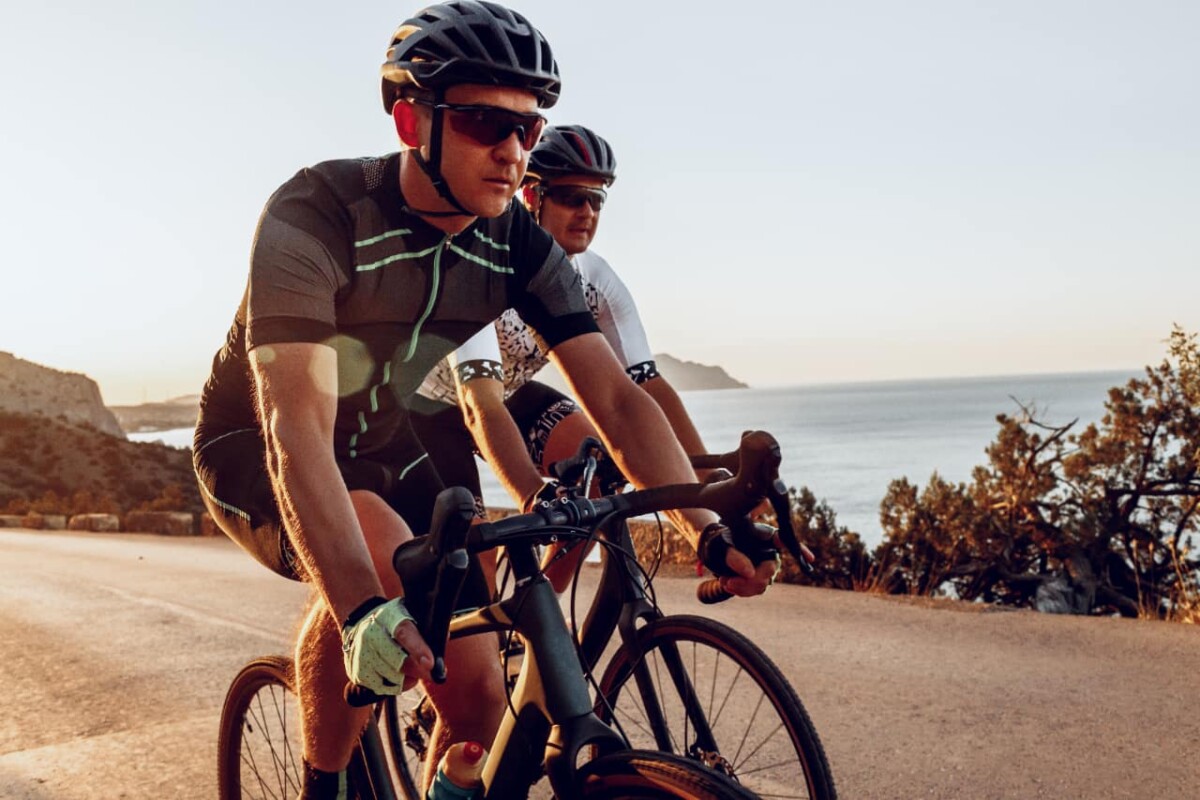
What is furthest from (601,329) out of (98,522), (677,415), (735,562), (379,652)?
(98,522)

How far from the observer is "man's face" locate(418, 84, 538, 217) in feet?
8.43

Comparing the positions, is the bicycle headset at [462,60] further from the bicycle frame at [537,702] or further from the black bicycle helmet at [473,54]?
the bicycle frame at [537,702]

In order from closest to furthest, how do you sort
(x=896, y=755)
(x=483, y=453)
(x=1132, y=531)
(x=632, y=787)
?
(x=632, y=787), (x=483, y=453), (x=896, y=755), (x=1132, y=531)

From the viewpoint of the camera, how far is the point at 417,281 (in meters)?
2.79

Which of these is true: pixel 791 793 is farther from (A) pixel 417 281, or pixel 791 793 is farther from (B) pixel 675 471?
(A) pixel 417 281

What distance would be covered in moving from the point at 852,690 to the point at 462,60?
429 centimetres

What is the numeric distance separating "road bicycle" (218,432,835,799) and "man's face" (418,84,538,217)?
0.66 meters

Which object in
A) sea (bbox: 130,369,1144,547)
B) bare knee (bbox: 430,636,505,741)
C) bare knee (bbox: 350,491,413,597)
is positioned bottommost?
sea (bbox: 130,369,1144,547)

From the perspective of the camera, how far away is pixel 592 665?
8.42 feet

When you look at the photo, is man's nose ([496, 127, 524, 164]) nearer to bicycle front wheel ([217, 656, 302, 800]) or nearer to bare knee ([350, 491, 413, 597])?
bare knee ([350, 491, 413, 597])

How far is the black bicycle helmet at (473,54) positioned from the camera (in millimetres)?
2545

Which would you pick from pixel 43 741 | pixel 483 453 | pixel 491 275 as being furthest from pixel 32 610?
pixel 491 275

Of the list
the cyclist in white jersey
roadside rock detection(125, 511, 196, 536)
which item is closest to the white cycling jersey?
the cyclist in white jersey

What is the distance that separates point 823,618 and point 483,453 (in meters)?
4.84
